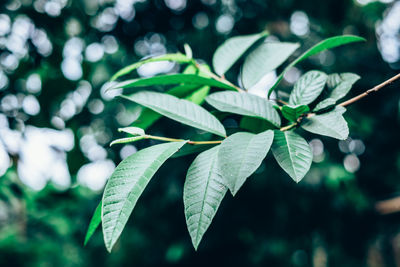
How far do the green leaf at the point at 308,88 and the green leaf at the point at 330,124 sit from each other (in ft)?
0.12

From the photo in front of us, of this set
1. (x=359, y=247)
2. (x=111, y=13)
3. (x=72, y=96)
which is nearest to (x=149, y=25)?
(x=111, y=13)

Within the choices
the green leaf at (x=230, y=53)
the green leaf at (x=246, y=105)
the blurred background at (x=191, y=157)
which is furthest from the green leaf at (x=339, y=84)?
the blurred background at (x=191, y=157)

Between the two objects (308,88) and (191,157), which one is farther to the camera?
(191,157)

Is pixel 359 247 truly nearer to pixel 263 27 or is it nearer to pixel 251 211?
pixel 251 211

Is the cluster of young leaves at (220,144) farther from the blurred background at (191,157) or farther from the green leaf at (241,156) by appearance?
the blurred background at (191,157)

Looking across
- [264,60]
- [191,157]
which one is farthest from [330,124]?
[191,157]

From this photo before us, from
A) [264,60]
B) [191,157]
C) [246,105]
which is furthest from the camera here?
[191,157]

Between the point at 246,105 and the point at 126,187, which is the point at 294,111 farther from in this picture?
the point at 126,187

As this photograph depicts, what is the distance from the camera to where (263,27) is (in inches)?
78.5

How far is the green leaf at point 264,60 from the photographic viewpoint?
1.97ft

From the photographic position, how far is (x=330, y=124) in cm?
40

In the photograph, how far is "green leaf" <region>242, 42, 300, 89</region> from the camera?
601 mm

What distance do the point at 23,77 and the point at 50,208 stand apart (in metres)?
0.83

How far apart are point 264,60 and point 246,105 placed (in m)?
0.20
